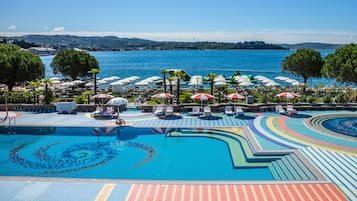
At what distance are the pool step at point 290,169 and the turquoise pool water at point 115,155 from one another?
0.38m

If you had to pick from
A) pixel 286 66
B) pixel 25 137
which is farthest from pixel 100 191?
pixel 286 66

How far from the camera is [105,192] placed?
10.1 metres

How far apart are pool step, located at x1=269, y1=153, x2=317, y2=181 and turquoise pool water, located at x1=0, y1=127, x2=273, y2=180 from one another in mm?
376

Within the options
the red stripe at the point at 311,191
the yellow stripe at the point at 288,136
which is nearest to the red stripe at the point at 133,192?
the red stripe at the point at 311,191

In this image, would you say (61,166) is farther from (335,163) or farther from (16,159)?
(335,163)

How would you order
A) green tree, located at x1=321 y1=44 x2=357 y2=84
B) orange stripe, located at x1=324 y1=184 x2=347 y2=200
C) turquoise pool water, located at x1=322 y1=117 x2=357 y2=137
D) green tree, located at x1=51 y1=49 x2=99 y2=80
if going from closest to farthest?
1. orange stripe, located at x1=324 y1=184 x2=347 y2=200
2. turquoise pool water, located at x1=322 y1=117 x2=357 y2=137
3. green tree, located at x1=321 y1=44 x2=357 y2=84
4. green tree, located at x1=51 y1=49 x2=99 y2=80

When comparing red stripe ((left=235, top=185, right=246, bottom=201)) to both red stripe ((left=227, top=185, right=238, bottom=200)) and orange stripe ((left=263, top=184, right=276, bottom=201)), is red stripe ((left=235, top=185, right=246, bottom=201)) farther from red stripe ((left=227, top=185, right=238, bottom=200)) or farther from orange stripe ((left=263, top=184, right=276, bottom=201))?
orange stripe ((left=263, top=184, right=276, bottom=201))

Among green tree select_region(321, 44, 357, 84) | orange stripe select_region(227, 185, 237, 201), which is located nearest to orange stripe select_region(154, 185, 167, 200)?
orange stripe select_region(227, 185, 237, 201)

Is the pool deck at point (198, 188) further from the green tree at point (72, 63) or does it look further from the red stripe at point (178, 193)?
the green tree at point (72, 63)

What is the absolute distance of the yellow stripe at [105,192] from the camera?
31.7ft

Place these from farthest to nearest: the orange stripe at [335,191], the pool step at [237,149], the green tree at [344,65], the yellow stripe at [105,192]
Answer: the green tree at [344,65], the pool step at [237,149], the orange stripe at [335,191], the yellow stripe at [105,192]

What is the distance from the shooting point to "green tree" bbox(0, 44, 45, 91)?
3032cm

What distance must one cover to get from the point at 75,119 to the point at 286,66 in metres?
31.7

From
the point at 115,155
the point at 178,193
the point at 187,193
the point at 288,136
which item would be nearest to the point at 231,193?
the point at 187,193
